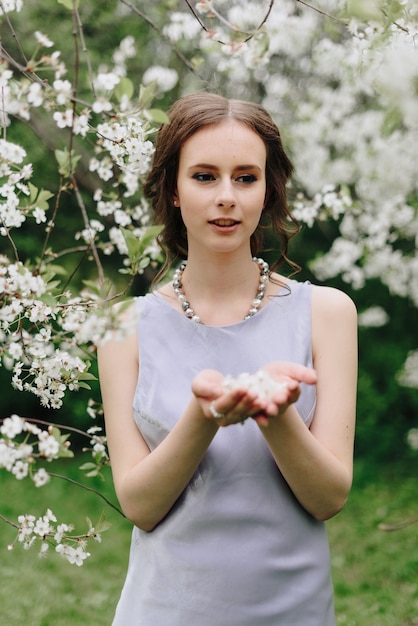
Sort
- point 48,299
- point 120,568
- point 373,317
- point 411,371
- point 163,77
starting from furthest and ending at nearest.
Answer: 1. point 373,317
2. point 411,371
3. point 163,77
4. point 120,568
5. point 48,299

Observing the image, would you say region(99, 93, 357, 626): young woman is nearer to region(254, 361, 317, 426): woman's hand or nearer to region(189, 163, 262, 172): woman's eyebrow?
region(189, 163, 262, 172): woman's eyebrow

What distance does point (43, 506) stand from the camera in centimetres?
663

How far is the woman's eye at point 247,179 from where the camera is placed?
195 cm

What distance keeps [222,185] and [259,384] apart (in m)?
0.58

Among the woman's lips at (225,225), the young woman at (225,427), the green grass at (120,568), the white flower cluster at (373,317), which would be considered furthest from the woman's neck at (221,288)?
the white flower cluster at (373,317)

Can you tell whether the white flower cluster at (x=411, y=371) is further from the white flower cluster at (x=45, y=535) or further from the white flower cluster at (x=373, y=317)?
the white flower cluster at (x=45, y=535)

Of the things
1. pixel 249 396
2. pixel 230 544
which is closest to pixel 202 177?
pixel 249 396

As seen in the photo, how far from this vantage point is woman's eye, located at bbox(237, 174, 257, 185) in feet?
6.40

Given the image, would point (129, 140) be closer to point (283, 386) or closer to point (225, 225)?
point (225, 225)

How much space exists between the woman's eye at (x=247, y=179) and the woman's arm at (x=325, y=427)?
0.30m

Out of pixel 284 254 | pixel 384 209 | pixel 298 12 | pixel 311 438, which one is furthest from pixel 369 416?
pixel 311 438

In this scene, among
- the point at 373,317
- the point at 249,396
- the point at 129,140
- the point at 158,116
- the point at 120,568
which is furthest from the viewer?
the point at 373,317

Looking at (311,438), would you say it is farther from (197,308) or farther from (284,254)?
(284,254)

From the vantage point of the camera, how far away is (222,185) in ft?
6.24
